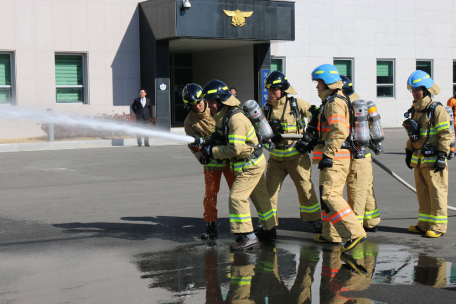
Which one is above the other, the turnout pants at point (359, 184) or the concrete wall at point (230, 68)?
the concrete wall at point (230, 68)

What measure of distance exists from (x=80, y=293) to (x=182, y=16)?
53.7 ft

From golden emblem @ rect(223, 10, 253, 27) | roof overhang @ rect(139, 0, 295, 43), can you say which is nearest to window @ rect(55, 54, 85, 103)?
roof overhang @ rect(139, 0, 295, 43)

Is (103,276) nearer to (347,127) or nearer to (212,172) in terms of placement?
(212,172)

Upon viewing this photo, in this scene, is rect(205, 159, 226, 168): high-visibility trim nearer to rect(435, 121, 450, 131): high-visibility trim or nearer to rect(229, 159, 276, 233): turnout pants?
rect(229, 159, 276, 233): turnout pants

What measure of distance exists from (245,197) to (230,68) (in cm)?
1969

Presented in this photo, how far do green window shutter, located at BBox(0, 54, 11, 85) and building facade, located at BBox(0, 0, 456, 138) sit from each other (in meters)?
0.04

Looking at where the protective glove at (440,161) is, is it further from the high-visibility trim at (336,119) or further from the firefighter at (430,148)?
the high-visibility trim at (336,119)

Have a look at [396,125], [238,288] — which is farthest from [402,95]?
[238,288]

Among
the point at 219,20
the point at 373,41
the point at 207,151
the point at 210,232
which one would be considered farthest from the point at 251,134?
the point at 373,41

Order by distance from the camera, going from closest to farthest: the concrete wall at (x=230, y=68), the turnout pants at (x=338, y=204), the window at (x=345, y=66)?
the turnout pants at (x=338, y=204)
the concrete wall at (x=230, y=68)
the window at (x=345, y=66)

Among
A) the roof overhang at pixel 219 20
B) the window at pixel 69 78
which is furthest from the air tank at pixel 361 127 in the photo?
the window at pixel 69 78

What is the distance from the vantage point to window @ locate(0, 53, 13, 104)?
20109 millimetres

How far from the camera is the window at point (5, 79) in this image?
2011cm

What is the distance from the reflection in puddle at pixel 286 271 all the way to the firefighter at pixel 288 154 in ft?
2.61
